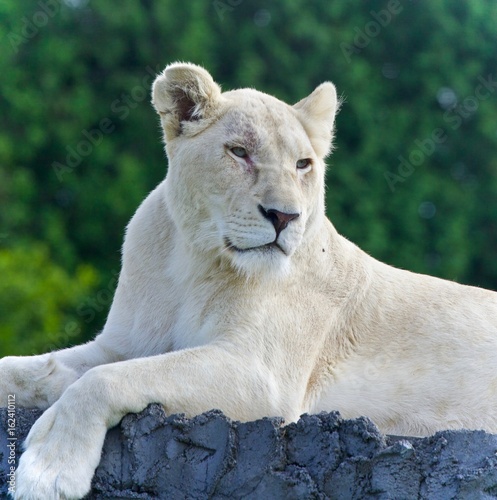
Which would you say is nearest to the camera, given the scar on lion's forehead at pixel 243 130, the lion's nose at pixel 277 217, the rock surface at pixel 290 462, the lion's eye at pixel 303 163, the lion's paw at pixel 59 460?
the rock surface at pixel 290 462

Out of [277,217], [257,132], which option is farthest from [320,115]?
[277,217]

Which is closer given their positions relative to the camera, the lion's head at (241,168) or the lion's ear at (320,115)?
the lion's head at (241,168)

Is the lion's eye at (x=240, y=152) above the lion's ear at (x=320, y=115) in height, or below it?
below

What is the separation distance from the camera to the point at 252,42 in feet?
46.2

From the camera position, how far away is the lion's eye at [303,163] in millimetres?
4701

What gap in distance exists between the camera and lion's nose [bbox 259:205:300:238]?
4309 millimetres

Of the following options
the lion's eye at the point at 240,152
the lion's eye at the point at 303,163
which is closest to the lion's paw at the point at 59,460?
the lion's eye at the point at 240,152

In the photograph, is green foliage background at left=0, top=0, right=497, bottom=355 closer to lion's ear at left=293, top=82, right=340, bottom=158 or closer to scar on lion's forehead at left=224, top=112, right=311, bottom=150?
lion's ear at left=293, top=82, right=340, bottom=158

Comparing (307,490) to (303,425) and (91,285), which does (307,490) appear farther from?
(91,285)

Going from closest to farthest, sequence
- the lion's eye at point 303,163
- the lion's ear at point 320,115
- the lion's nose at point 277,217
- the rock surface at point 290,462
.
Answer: the rock surface at point 290,462 < the lion's nose at point 277,217 < the lion's eye at point 303,163 < the lion's ear at point 320,115

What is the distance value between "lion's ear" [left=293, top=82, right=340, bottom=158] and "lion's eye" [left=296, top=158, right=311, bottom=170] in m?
0.21

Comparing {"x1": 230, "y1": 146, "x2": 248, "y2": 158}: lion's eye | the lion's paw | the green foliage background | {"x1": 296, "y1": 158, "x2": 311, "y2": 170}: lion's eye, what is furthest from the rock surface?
the green foliage background

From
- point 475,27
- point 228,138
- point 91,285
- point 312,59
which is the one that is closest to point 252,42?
point 312,59

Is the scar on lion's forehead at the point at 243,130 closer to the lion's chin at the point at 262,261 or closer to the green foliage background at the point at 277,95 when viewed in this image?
the lion's chin at the point at 262,261
